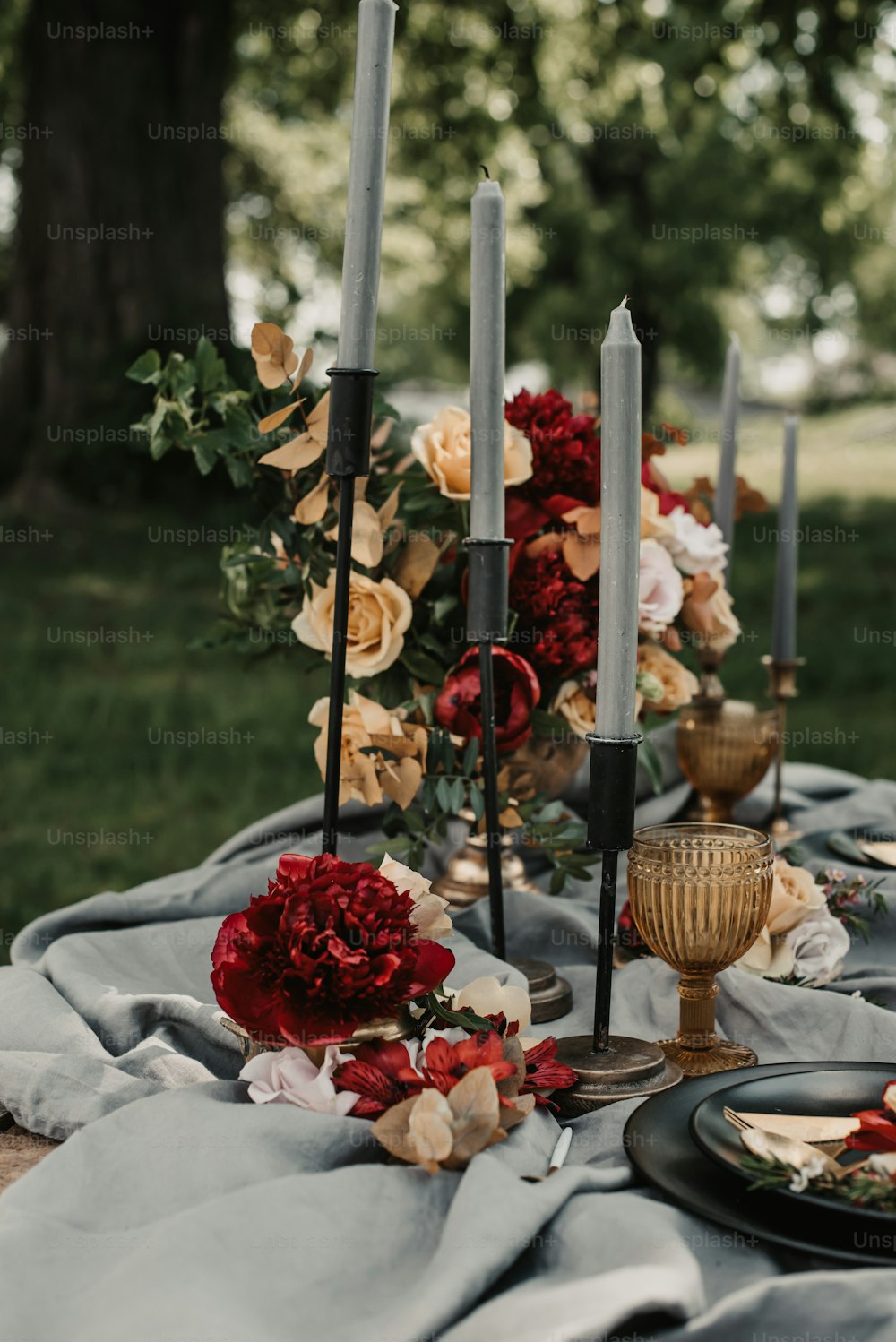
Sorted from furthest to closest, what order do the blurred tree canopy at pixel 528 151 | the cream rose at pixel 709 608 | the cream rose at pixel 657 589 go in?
the blurred tree canopy at pixel 528 151 → the cream rose at pixel 709 608 → the cream rose at pixel 657 589

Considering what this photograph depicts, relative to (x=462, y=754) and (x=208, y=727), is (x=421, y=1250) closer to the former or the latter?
(x=462, y=754)

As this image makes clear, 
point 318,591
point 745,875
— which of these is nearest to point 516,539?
point 318,591

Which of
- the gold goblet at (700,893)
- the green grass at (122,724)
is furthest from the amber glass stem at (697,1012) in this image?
the green grass at (122,724)

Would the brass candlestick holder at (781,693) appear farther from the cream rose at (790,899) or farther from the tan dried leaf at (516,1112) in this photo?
the tan dried leaf at (516,1112)

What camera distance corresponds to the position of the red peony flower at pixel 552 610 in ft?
5.42

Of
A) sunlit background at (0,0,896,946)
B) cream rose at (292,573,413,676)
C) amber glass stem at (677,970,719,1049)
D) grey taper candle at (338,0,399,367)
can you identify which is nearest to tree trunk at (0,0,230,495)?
sunlit background at (0,0,896,946)

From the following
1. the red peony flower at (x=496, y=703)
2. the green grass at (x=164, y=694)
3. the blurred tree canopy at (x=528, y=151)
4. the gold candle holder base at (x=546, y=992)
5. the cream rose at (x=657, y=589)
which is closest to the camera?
the gold candle holder base at (x=546, y=992)

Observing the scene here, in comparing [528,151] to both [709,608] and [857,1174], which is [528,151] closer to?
[709,608]

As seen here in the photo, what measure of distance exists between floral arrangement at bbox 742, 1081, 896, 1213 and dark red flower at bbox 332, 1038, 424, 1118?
0.28 m

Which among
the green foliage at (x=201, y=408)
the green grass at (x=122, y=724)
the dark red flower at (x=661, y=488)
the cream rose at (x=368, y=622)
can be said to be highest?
the green foliage at (x=201, y=408)

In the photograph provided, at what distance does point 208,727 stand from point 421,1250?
3588 millimetres

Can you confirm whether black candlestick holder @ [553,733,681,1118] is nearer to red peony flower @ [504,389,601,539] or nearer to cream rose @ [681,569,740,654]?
red peony flower @ [504,389,601,539]

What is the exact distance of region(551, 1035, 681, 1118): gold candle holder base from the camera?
3.98ft

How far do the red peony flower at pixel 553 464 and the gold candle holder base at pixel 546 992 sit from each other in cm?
54
